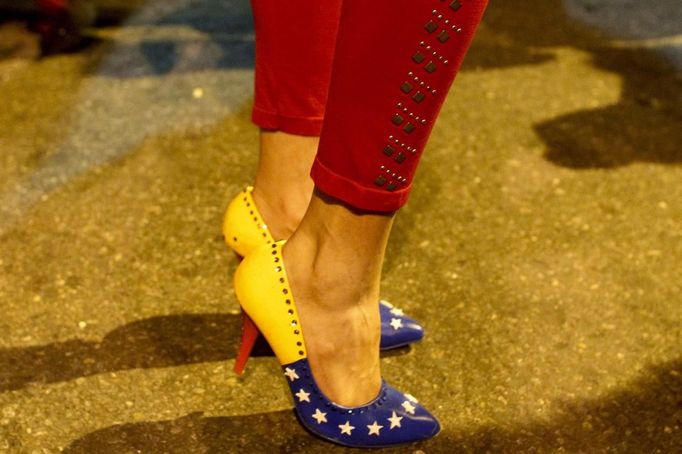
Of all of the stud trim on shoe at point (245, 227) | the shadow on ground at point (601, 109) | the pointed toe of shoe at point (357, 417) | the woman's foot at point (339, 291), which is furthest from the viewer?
the shadow on ground at point (601, 109)

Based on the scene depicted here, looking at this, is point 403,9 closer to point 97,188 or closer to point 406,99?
point 406,99

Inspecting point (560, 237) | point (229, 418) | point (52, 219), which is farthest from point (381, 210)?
point (52, 219)

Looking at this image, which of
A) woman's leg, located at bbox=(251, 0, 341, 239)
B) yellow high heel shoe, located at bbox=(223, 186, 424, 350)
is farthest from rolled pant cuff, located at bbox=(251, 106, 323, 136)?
yellow high heel shoe, located at bbox=(223, 186, 424, 350)

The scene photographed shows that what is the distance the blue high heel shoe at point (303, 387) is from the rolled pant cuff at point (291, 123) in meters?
0.16

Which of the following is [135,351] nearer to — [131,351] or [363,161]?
[131,351]

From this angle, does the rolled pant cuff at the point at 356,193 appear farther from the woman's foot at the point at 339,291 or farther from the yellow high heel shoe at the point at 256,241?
the yellow high heel shoe at the point at 256,241

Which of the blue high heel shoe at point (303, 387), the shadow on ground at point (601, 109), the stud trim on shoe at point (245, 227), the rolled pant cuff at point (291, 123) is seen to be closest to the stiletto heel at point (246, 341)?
the blue high heel shoe at point (303, 387)

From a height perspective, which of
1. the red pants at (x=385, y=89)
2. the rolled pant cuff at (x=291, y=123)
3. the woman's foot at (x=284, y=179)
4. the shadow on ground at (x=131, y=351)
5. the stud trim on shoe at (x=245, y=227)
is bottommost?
the shadow on ground at (x=131, y=351)

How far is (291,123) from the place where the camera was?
976mm

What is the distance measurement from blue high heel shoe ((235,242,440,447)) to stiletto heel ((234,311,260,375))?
12 mm

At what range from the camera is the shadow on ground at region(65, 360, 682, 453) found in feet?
3.13

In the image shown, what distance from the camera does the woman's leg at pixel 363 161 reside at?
0.69m

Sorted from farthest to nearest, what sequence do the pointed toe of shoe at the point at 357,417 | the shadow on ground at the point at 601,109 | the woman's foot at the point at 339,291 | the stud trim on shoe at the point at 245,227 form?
the shadow on ground at the point at 601,109 → the stud trim on shoe at the point at 245,227 → the pointed toe of shoe at the point at 357,417 → the woman's foot at the point at 339,291

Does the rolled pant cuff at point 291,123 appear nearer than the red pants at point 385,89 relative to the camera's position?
No
